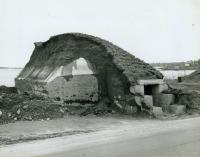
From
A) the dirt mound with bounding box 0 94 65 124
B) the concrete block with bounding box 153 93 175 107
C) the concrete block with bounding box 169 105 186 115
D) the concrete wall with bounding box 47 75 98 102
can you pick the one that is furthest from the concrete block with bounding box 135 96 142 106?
the dirt mound with bounding box 0 94 65 124

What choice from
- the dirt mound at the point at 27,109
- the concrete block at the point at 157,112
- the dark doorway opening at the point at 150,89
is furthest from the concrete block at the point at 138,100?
the dirt mound at the point at 27,109

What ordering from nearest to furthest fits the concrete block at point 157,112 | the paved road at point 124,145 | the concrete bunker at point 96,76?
the paved road at point 124,145, the concrete block at point 157,112, the concrete bunker at point 96,76

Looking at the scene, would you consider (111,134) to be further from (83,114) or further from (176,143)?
(83,114)

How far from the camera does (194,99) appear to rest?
67.1ft

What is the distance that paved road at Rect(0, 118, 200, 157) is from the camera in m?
10.2

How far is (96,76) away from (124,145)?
402 inches

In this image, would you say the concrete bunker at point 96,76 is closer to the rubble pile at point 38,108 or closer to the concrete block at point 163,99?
the concrete block at point 163,99

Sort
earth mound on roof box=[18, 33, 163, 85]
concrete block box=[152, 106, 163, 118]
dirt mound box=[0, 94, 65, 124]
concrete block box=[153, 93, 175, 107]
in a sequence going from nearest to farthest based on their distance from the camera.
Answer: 1. dirt mound box=[0, 94, 65, 124]
2. concrete block box=[152, 106, 163, 118]
3. earth mound on roof box=[18, 33, 163, 85]
4. concrete block box=[153, 93, 175, 107]

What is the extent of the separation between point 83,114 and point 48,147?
303 inches

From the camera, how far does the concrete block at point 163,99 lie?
67.3 feet

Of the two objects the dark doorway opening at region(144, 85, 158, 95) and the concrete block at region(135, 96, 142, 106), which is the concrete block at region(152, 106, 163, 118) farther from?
the dark doorway opening at region(144, 85, 158, 95)

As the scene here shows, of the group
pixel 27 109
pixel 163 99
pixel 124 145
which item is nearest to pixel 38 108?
pixel 27 109

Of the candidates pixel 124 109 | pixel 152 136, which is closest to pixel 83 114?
pixel 124 109

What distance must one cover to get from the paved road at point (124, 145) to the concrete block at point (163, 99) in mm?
5881
